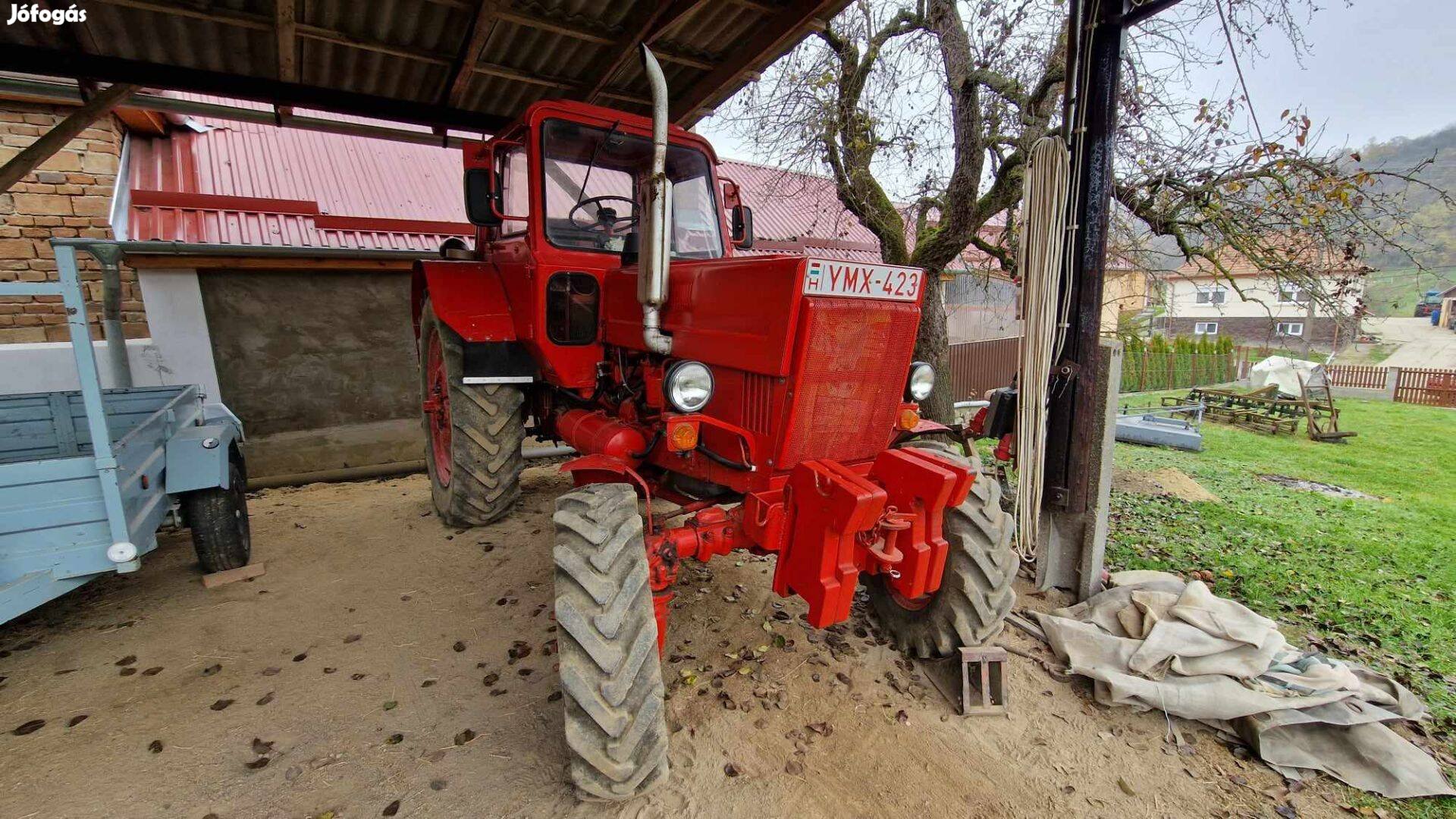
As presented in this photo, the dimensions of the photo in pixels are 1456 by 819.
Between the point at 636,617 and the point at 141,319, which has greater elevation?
the point at 141,319

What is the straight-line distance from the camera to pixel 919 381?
9.07 feet

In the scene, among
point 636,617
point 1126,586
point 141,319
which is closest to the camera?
point 636,617

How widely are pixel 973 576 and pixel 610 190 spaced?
2.84m

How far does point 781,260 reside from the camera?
87.2 inches

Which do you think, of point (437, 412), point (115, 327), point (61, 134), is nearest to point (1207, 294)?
point (437, 412)

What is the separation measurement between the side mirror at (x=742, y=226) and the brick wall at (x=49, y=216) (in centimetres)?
645

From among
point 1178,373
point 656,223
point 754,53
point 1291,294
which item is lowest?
point 1178,373

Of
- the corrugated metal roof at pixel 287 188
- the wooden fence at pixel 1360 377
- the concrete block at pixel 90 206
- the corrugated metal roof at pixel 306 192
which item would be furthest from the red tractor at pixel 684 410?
the wooden fence at pixel 1360 377

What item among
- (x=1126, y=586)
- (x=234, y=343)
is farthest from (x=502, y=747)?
(x=234, y=343)

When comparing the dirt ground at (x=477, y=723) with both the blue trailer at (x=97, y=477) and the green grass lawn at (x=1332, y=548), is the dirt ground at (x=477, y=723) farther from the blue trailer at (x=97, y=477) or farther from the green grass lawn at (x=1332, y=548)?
the green grass lawn at (x=1332, y=548)

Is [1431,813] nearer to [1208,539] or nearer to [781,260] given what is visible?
[1208,539]

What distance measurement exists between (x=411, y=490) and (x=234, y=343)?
232 centimetres

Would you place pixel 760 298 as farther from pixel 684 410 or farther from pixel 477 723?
pixel 477 723

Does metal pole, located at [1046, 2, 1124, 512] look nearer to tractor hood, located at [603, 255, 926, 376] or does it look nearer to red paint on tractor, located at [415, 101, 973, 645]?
red paint on tractor, located at [415, 101, 973, 645]
